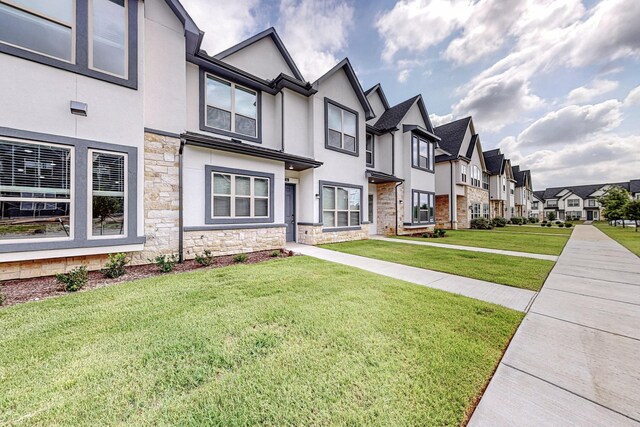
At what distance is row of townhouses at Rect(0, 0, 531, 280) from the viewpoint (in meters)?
5.25

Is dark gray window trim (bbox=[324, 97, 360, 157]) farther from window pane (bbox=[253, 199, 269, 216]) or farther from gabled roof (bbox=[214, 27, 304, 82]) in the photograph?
window pane (bbox=[253, 199, 269, 216])

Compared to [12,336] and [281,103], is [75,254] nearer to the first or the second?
[12,336]

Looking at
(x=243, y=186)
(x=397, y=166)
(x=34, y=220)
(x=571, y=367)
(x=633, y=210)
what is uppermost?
(x=397, y=166)

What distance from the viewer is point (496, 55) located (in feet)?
42.5

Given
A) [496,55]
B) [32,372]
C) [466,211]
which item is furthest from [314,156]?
[466,211]

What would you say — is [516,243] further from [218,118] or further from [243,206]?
[218,118]

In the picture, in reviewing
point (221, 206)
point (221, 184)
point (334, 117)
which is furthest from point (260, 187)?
point (334, 117)

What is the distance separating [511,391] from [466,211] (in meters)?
22.4

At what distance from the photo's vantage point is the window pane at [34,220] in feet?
16.7

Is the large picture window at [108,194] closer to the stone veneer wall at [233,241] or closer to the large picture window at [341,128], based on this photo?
the stone veneer wall at [233,241]

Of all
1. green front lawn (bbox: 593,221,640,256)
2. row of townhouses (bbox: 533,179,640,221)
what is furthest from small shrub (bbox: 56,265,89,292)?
row of townhouses (bbox: 533,179,640,221)

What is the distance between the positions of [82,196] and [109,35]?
4.28 m

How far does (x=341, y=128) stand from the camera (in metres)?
12.1

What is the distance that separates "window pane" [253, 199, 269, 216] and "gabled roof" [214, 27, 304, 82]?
→ 5968 millimetres
